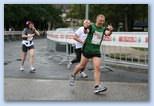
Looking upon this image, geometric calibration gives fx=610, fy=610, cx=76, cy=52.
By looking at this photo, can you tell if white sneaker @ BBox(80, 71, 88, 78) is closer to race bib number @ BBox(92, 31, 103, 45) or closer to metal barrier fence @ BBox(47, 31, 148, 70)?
metal barrier fence @ BBox(47, 31, 148, 70)

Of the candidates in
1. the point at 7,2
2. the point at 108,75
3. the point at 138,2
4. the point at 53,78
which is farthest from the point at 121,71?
the point at 7,2

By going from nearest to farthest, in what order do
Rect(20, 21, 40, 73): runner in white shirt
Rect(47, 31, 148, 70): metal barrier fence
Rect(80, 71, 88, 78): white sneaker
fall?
Rect(20, 21, 40, 73): runner in white shirt
Rect(80, 71, 88, 78): white sneaker
Rect(47, 31, 148, 70): metal barrier fence

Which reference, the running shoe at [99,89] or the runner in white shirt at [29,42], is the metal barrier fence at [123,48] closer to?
the runner in white shirt at [29,42]

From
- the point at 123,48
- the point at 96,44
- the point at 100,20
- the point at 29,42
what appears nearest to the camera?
the point at 100,20

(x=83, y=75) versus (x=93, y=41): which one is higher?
(x=93, y=41)

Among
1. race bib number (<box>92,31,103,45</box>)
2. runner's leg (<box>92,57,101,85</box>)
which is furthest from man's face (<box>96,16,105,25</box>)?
runner's leg (<box>92,57,101,85</box>)

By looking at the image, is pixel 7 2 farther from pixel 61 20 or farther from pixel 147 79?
pixel 147 79

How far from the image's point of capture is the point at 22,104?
8.11 meters

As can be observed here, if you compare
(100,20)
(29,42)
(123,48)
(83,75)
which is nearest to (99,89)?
(83,75)

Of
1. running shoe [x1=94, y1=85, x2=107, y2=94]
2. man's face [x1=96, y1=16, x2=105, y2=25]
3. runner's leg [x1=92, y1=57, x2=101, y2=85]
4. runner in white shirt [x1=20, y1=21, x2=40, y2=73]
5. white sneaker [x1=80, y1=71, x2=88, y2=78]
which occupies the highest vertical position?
Result: man's face [x1=96, y1=16, x2=105, y2=25]

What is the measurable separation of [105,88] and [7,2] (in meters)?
1.80

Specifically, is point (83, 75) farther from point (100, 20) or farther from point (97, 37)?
point (100, 20)

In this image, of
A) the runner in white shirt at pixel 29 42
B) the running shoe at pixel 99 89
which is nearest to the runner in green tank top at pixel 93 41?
the running shoe at pixel 99 89

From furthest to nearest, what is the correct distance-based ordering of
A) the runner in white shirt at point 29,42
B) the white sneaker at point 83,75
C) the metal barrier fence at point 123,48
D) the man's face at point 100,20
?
the metal barrier fence at point 123,48, the white sneaker at point 83,75, the runner in white shirt at point 29,42, the man's face at point 100,20
